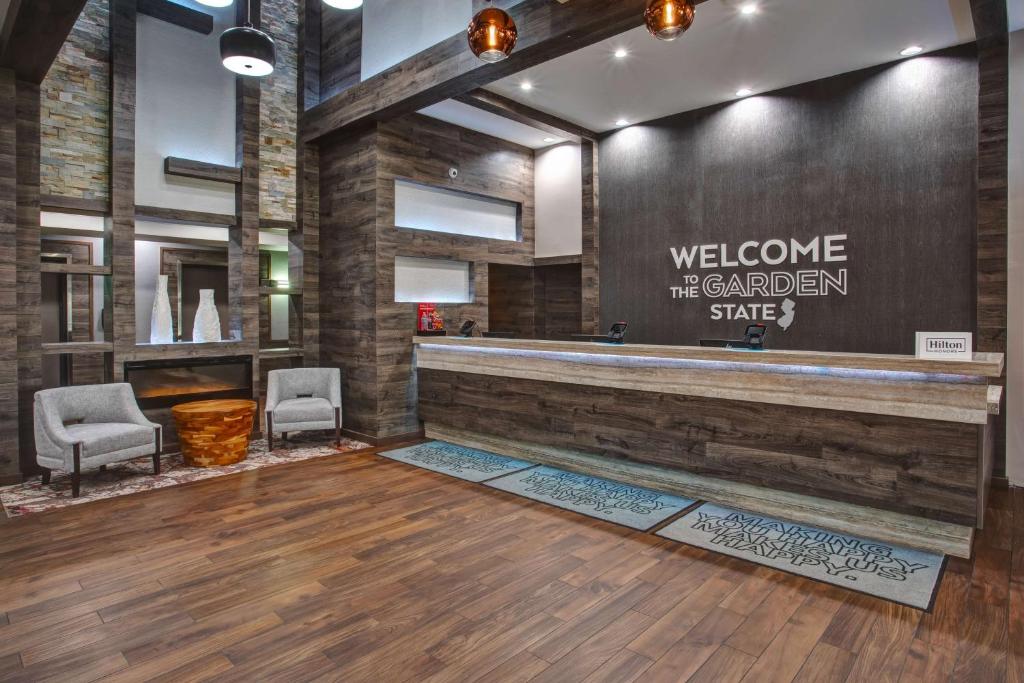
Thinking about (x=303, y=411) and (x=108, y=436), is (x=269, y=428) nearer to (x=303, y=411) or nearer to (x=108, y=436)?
(x=303, y=411)

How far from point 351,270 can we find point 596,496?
359 cm

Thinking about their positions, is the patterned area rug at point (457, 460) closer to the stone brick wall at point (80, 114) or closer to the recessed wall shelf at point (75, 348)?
the recessed wall shelf at point (75, 348)

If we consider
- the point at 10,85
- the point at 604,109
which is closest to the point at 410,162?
the point at 604,109

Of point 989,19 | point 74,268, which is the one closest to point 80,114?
point 74,268

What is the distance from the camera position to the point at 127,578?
3047 mm

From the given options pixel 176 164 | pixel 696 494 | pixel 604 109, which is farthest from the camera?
pixel 604 109

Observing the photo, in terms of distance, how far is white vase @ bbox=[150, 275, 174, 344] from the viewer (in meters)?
5.67

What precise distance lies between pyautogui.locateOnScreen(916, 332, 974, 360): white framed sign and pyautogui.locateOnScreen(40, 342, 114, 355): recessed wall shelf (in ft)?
20.5

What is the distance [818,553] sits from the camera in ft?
10.8

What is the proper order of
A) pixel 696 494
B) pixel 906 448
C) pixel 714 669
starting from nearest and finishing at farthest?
pixel 714 669
pixel 906 448
pixel 696 494

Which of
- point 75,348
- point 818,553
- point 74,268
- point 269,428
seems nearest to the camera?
point 818,553

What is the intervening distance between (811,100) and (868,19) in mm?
1171

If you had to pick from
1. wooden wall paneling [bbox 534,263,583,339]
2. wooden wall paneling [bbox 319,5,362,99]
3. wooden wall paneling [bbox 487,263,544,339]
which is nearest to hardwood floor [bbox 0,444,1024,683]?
wooden wall paneling [bbox 534,263,583,339]

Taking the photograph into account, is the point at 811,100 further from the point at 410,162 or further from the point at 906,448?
the point at 410,162
